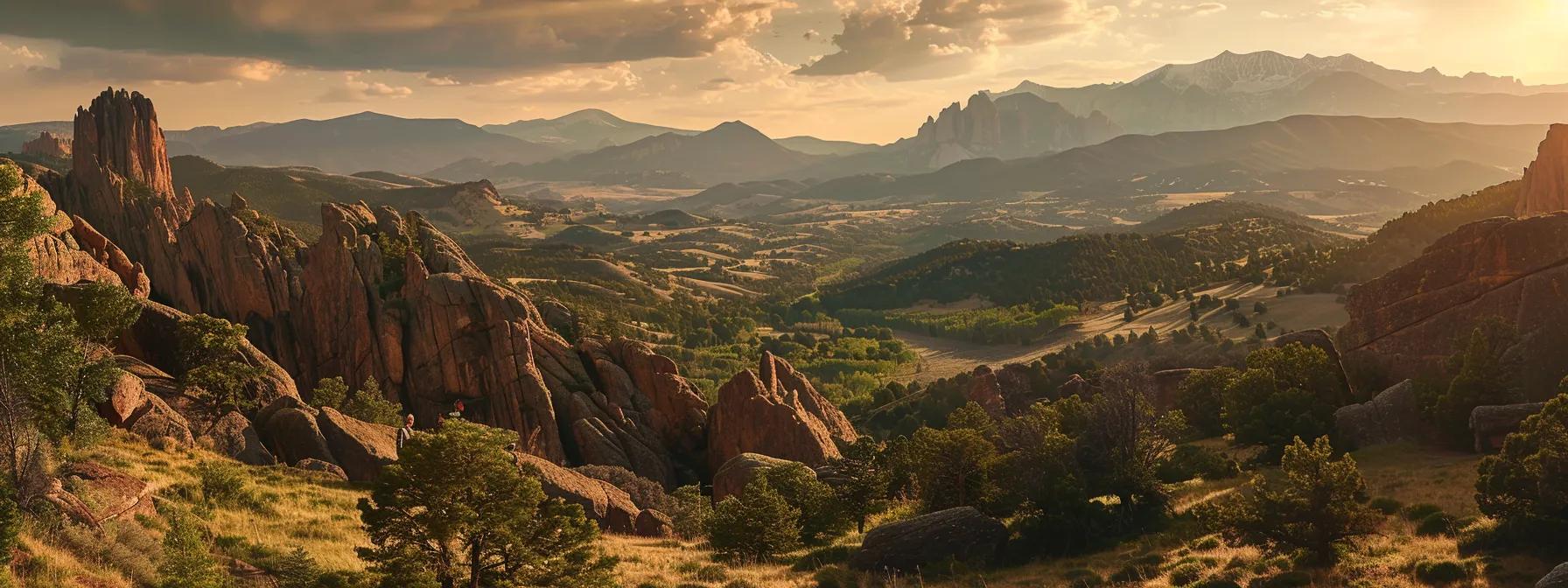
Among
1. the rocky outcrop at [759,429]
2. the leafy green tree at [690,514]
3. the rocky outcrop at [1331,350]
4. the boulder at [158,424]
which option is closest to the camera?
the boulder at [158,424]

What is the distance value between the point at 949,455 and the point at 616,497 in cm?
1682

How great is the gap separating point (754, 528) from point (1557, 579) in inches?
1053

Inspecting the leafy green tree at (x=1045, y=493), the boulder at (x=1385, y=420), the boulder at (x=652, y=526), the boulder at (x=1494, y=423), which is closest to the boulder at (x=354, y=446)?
the boulder at (x=652, y=526)

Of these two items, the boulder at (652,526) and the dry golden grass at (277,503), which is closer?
the dry golden grass at (277,503)

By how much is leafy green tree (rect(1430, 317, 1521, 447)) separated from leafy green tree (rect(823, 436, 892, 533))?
29.5 metres

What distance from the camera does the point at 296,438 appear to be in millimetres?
47594

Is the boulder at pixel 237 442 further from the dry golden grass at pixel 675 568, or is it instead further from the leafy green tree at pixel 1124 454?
the leafy green tree at pixel 1124 454

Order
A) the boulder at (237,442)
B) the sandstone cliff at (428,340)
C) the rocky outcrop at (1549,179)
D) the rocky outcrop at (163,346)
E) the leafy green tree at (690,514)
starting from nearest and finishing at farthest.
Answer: the boulder at (237,442)
the leafy green tree at (690,514)
the rocky outcrop at (163,346)
the sandstone cliff at (428,340)
the rocky outcrop at (1549,179)

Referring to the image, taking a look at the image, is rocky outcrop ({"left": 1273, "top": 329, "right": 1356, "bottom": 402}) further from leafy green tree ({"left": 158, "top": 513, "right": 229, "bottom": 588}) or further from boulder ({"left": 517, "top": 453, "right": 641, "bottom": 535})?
leafy green tree ({"left": 158, "top": 513, "right": 229, "bottom": 588})

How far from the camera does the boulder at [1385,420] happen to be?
56562mm

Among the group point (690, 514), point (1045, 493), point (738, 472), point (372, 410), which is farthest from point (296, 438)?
point (1045, 493)

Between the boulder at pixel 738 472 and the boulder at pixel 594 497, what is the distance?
270 inches

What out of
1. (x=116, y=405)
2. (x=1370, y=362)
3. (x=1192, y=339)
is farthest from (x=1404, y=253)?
(x=116, y=405)

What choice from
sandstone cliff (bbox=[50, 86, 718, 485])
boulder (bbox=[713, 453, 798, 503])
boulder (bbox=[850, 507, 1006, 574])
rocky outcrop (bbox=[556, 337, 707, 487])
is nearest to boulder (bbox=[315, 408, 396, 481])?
sandstone cliff (bbox=[50, 86, 718, 485])
